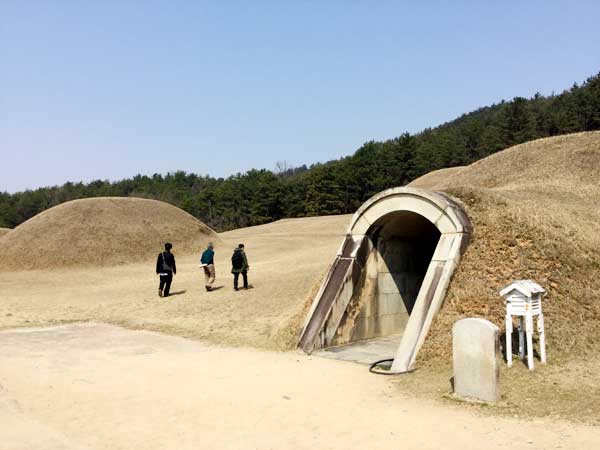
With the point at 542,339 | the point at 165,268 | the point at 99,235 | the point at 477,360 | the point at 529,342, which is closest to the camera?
the point at 477,360

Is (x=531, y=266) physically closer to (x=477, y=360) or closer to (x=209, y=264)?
(x=477, y=360)

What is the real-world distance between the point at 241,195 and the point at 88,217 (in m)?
42.6

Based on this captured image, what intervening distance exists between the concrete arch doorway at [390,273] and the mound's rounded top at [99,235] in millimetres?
20900

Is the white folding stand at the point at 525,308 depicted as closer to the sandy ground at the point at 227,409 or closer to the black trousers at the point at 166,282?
the sandy ground at the point at 227,409

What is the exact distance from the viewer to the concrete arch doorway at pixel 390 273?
958cm

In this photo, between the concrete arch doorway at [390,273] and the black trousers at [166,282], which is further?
the black trousers at [166,282]

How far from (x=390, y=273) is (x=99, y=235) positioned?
77.1ft

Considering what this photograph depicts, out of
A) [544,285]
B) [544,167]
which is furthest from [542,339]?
[544,167]

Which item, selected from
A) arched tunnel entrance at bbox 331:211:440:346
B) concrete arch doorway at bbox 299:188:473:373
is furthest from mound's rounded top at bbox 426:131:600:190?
concrete arch doorway at bbox 299:188:473:373

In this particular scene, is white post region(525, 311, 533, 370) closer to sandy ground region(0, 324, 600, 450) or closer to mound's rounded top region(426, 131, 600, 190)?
sandy ground region(0, 324, 600, 450)

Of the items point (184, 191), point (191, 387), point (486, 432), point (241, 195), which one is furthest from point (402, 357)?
point (184, 191)

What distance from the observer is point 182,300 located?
17469 mm

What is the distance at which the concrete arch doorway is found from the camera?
9578 mm

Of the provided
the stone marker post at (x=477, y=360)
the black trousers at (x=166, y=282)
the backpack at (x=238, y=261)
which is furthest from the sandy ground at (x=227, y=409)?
the black trousers at (x=166, y=282)
